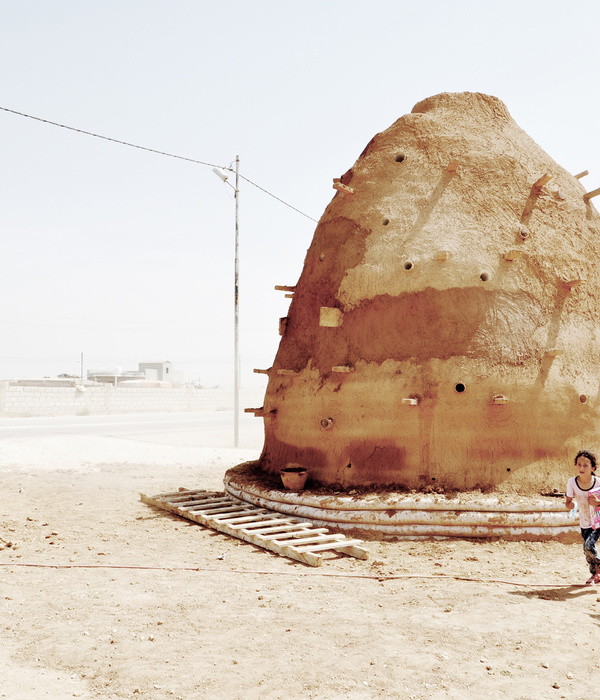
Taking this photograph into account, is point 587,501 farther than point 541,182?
No

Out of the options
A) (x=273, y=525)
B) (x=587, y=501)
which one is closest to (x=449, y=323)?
(x=587, y=501)

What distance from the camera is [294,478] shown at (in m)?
6.62

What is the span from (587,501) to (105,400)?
28.0 meters

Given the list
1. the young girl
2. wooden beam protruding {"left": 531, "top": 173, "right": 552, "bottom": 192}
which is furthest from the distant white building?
the young girl

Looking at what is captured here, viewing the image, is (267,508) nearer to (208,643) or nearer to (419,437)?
(419,437)

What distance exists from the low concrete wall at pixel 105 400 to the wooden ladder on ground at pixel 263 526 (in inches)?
817

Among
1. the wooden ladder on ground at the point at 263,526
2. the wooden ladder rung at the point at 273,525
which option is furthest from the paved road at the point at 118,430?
the wooden ladder rung at the point at 273,525

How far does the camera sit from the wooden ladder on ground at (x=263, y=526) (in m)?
5.53

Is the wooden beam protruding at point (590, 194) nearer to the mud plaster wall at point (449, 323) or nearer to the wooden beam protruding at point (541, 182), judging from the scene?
the mud plaster wall at point (449, 323)

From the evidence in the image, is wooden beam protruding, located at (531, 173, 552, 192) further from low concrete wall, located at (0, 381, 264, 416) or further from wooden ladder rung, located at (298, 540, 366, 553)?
low concrete wall, located at (0, 381, 264, 416)

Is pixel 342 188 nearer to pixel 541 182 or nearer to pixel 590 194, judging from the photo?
pixel 541 182

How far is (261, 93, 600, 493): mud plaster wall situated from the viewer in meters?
6.12

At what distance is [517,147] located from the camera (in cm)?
730

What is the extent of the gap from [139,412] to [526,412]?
28.3 meters
